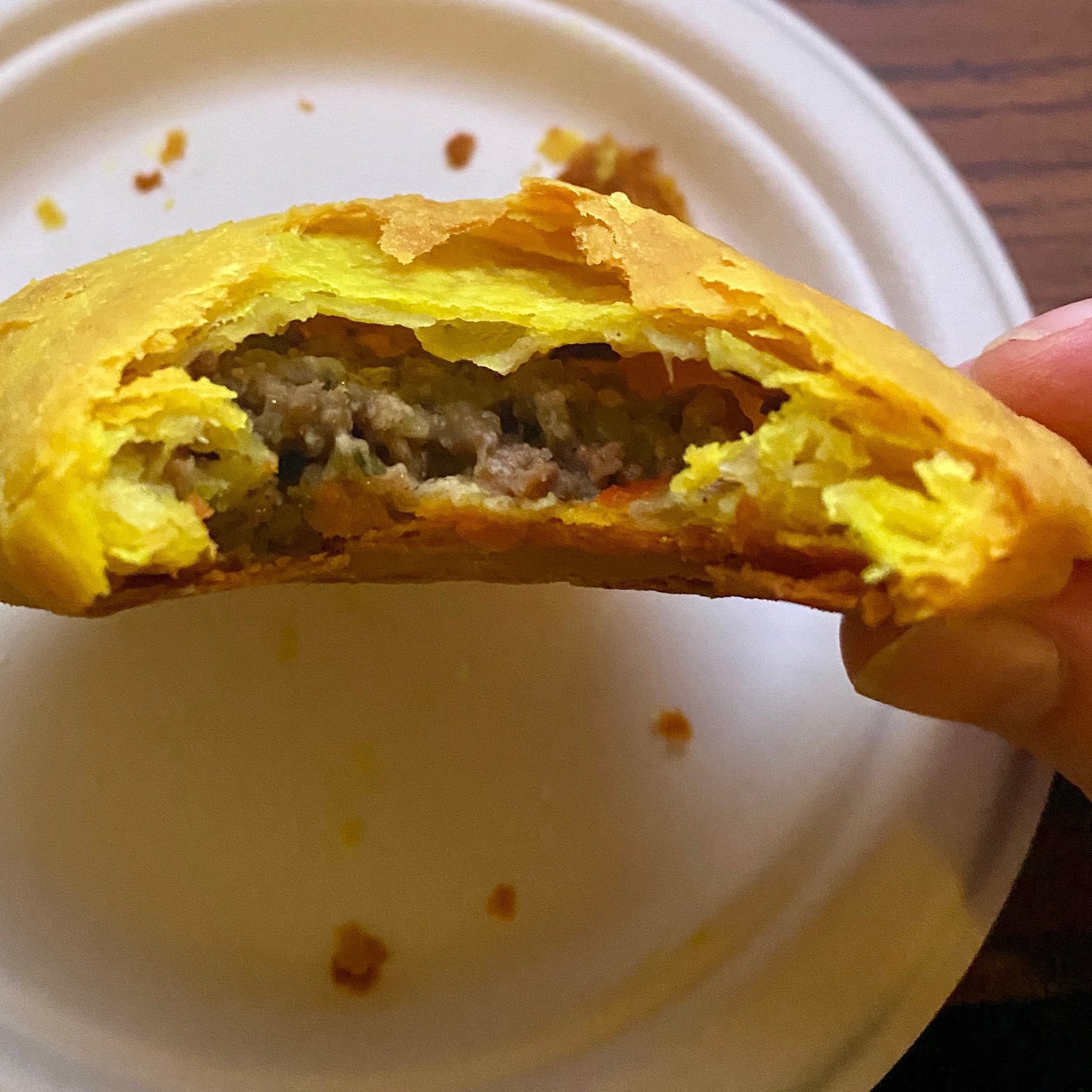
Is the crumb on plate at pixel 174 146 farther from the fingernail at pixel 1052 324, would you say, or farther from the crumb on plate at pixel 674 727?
the fingernail at pixel 1052 324

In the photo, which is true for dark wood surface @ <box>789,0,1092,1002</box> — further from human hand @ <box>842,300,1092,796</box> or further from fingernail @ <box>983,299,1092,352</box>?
human hand @ <box>842,300,1092,796</box>

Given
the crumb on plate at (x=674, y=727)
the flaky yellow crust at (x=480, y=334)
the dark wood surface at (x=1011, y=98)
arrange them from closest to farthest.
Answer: the flaky yellow crust at (x=480, y=334), the crumb on plate at (x=674, y=727), the dark wood surface at (x=1011, y=98)

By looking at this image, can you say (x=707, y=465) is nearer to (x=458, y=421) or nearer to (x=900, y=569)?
(x=900, y=569)

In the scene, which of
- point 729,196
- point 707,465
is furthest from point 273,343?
point 729,196

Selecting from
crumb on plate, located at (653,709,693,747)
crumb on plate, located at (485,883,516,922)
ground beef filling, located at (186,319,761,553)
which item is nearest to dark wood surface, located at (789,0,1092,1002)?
crumb on plate, located at (653,709,693,747)

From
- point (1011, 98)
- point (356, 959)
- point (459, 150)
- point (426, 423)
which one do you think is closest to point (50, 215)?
point (459, 150)

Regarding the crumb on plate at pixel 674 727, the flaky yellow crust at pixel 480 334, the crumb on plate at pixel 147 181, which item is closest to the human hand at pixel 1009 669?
the flaky yellow crust at pixel 480 334

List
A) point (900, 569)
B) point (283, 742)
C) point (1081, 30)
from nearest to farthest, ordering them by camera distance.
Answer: point (900, 569) → point (283, 742) → point (1081, 30)
